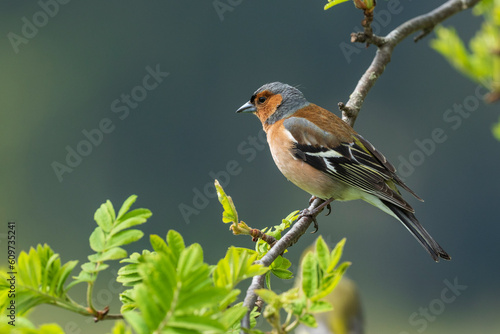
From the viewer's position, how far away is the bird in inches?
82.0

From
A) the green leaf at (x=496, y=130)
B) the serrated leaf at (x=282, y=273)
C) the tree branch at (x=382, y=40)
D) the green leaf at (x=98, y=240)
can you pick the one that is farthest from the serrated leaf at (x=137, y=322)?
the tree branch at (x=382, y=40)

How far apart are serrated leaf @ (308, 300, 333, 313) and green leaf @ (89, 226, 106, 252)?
0.96 ft

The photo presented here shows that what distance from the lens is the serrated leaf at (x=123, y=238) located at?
66 centimetres

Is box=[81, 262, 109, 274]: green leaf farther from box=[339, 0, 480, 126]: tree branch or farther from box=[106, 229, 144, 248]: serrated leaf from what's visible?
box=[339, 0, 480, 126]: tree branch

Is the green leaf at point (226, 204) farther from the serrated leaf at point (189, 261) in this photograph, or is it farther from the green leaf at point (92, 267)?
the serrated leaf at point (189, 261)

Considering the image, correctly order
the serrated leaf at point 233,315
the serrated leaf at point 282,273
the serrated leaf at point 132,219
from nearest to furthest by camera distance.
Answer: the serrated leaf at point 233,315
the serrated leaf at point 132,219
the serrated leaf at point 282,273

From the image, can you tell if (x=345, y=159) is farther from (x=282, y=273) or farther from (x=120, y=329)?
(x=120, y=329)

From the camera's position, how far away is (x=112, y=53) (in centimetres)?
2603

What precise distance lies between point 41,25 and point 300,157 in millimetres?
30627

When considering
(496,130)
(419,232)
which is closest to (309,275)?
(496,130)

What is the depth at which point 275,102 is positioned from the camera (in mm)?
2527

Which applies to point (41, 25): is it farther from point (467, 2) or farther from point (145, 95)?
point (467, 2)

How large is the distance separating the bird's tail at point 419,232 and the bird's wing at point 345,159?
3.5 inches

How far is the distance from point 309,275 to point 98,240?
29cm
